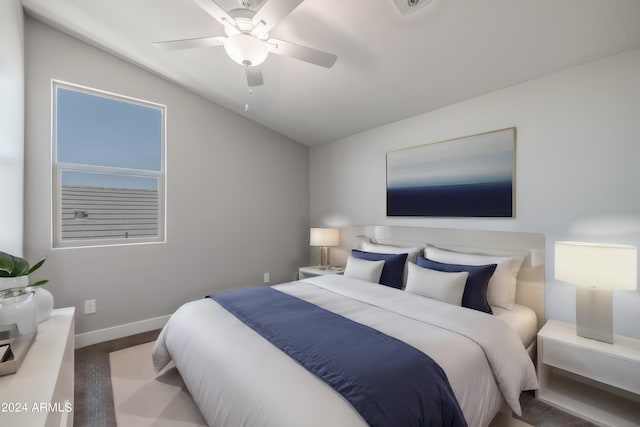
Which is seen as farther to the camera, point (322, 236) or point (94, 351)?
point (322, 236)

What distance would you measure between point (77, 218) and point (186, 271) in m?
1.17

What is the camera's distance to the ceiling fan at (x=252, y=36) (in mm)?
1556

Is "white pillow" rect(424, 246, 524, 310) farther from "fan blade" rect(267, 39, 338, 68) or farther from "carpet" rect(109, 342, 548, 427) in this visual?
"fan blade" rect(267, 39, 338, 68)

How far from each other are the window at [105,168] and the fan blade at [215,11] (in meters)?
2.02

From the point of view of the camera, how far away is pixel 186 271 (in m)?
3.38

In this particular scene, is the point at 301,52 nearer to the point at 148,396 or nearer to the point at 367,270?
the point at 367,270

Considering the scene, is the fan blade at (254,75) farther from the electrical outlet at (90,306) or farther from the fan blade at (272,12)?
the electrical outlet at (90,306)

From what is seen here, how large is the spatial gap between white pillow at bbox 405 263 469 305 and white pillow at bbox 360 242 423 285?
0.34m

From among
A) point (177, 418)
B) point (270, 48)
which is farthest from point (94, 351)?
point (270, 48)

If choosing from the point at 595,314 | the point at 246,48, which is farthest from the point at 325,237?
the point at 595,314

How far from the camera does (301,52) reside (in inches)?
74.0

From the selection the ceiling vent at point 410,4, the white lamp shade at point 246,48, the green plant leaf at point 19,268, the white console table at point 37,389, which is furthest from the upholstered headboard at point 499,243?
the green plant leaf at point 19,268

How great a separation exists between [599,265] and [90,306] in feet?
13.5

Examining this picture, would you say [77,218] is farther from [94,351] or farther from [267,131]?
[267,131]
